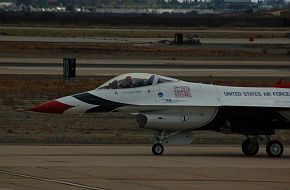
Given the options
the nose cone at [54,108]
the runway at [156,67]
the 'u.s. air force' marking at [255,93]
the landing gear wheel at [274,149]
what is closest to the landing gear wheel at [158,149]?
the 'u.s. air force' marking at [255,93]

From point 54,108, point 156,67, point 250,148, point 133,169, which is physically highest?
point 156,67

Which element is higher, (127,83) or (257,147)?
(127,83)

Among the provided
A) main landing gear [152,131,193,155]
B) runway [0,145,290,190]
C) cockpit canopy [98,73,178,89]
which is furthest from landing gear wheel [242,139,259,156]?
cockpit canopy [98,73,178,89]

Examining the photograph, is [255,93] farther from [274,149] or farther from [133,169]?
[133,169]

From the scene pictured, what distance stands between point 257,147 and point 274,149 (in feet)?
2.09

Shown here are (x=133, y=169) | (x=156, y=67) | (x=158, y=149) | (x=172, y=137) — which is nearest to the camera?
(x=133, y=169)

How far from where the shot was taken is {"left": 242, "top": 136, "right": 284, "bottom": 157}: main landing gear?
24.4 metres

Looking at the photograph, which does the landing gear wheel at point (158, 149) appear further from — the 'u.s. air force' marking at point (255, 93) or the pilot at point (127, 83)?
the 'u.s. air force' marking at point (255, 93)

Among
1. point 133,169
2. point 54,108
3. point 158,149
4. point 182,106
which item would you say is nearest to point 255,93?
point 182,106

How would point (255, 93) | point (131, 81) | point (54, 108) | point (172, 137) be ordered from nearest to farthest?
point (54, 108), point (131, 81), point (172, 137), point (255, 93)

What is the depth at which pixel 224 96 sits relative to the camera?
24438 mm

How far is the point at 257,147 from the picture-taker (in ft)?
81.8

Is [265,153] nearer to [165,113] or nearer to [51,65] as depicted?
[165,113]

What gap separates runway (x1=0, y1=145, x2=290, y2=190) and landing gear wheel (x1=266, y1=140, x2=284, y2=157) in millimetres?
231
